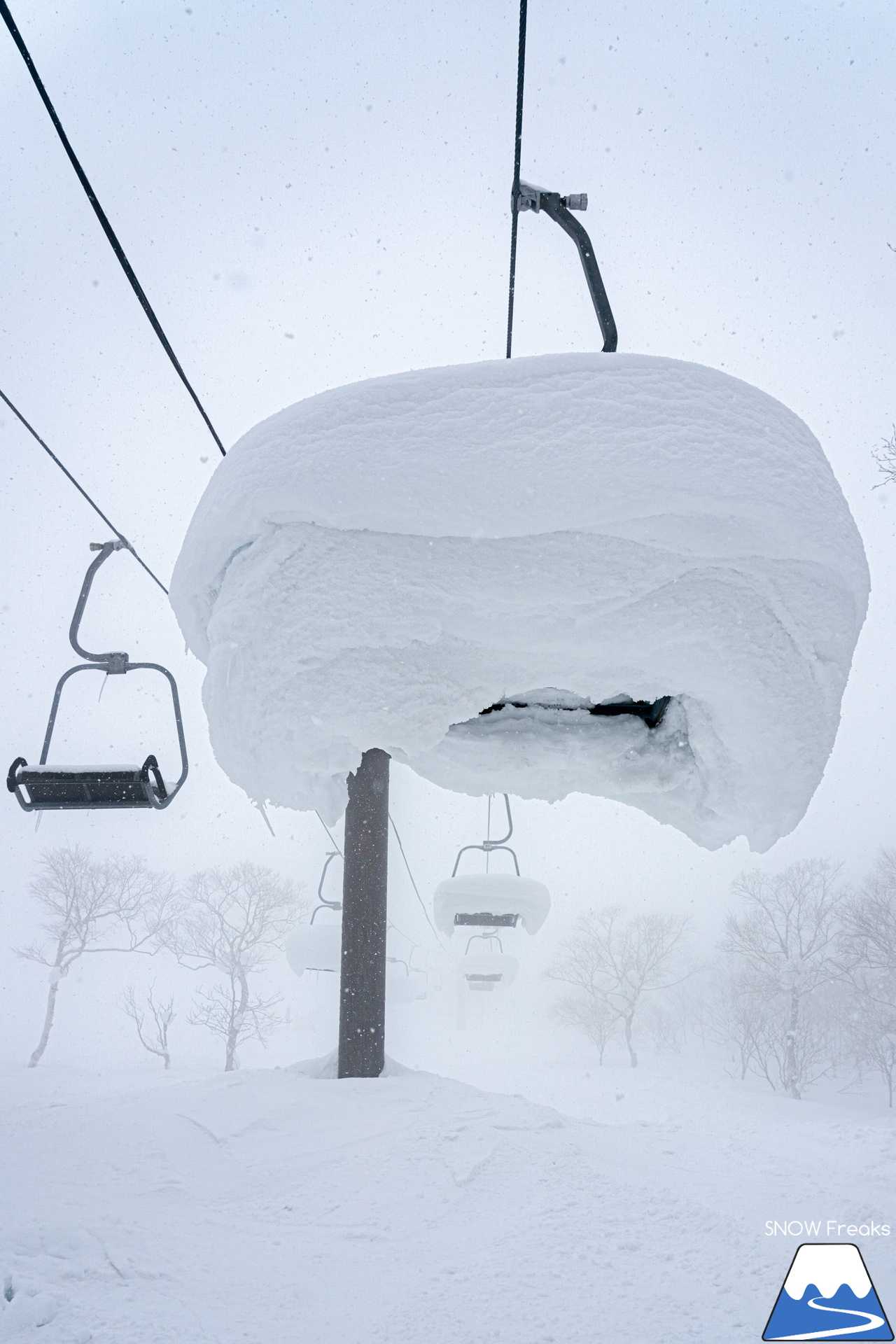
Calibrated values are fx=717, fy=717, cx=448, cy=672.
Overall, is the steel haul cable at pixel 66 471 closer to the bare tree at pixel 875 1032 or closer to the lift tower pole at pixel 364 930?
the lift tower pole at pixel 364 930

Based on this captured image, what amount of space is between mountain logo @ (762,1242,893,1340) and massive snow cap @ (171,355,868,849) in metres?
3.53

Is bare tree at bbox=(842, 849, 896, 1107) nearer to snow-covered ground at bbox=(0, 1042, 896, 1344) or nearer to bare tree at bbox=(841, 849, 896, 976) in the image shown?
bare tree at bbox=(841, 849, 896, 976)

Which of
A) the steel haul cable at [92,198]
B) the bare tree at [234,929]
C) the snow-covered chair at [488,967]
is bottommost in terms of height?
the bare tree at [234,929]

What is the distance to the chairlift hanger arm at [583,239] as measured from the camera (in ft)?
4.85

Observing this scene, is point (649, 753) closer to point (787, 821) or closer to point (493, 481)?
point (787, 821)

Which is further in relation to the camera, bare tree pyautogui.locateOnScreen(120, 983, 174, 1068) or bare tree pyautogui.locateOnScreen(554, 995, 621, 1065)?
bare tree pyautogui.locateOnScreen(554, 995, 621, 1065)

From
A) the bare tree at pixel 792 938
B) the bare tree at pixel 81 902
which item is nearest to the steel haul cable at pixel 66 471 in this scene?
the bare tree at pixel 81 902

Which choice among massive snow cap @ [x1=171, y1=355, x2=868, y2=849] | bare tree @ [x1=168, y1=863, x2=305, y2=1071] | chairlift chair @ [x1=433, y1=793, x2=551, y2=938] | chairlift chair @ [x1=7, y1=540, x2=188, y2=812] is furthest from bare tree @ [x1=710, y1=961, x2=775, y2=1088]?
massive snow cap @ [x1=171, y1=355, x2=868, y2=849]

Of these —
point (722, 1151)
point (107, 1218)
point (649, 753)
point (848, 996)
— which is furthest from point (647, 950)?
point (649, 753)

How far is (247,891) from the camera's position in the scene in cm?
2406

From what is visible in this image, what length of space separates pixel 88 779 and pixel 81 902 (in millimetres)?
22291

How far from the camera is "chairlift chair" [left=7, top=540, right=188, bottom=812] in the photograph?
333 centimetres

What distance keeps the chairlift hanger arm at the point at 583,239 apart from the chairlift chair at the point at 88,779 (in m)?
2.65

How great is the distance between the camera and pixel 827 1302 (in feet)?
12.4
